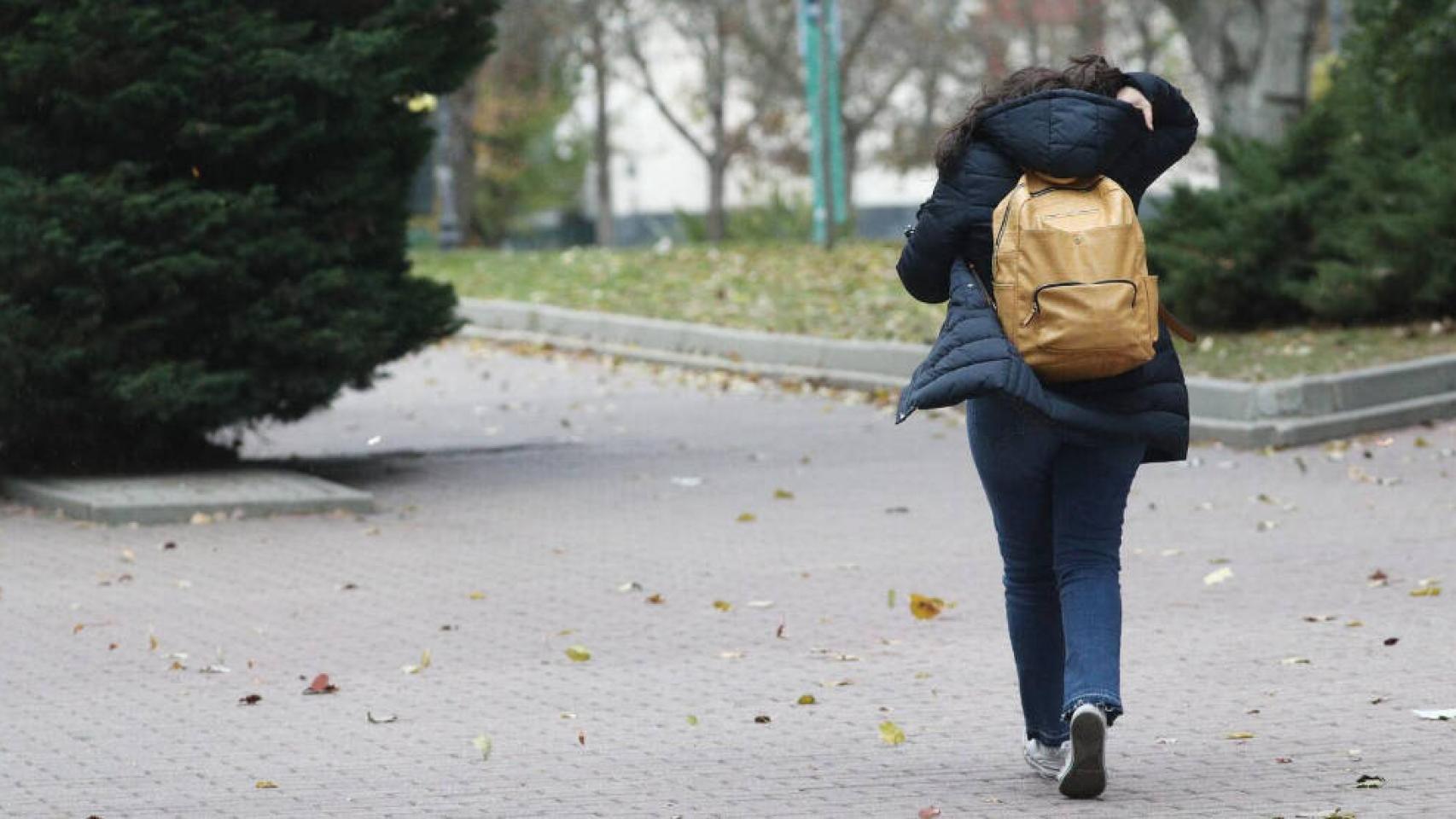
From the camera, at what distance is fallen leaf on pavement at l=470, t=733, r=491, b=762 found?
6250 mm

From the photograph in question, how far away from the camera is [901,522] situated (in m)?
11.1

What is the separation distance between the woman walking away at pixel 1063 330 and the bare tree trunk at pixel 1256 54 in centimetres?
1642

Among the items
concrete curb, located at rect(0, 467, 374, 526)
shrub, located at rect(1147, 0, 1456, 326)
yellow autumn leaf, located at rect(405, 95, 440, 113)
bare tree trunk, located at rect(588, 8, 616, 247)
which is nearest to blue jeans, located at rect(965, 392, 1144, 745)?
concrete curb, located at rect(0, 467, 374, 526)

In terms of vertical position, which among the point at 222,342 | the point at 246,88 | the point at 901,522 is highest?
the point at 246,88

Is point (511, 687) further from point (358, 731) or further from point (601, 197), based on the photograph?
point (601, 197)

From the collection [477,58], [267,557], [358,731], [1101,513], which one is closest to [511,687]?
[358,731]

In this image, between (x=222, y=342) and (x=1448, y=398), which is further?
(x=1448, y=398)

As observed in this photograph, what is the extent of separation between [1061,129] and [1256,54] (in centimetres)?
1731

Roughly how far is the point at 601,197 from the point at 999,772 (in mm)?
45637

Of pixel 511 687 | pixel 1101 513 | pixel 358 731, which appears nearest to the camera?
pixel 1101 513

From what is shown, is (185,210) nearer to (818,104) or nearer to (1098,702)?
(1098,702)

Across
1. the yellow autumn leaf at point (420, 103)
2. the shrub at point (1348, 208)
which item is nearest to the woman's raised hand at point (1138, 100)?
the yellow autumn leaf at point (420, 103)

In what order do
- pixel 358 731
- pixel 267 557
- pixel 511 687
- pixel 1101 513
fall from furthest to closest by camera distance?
1. pixel 267 557
2. pixel 511 687
3. pixel 358 731
4. pixel 1101 513

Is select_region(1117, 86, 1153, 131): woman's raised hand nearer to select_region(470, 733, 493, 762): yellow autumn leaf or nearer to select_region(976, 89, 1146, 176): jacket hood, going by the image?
select_region(976, 89, 1146, 176): jacket hood
